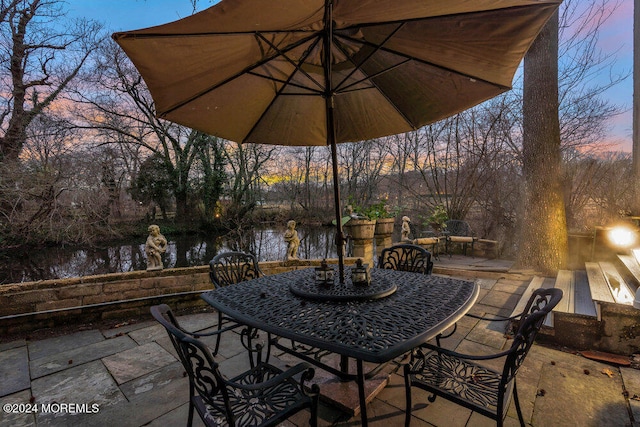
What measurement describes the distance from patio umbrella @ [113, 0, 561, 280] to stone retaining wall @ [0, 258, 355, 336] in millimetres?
2060

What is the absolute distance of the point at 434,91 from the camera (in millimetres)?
2016

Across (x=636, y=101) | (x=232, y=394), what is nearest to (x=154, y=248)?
(x=232, y=394)

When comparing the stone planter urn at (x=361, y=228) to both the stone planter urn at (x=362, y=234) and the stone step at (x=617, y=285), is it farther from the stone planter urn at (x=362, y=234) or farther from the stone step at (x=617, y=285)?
the stone step at (x=617, y=285)

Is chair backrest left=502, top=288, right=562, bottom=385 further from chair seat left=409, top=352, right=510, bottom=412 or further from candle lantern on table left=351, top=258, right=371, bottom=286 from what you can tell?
candle lantern on table left=351, top=258, right=371, bottom=286

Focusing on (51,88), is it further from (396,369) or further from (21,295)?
(396,369)

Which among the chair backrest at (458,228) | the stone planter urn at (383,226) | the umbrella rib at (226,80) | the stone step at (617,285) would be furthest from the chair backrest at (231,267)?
the chair backrest at (458,228)

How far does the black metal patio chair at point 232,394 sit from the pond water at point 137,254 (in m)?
7.34

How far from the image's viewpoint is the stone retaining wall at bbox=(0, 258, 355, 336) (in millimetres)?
2730

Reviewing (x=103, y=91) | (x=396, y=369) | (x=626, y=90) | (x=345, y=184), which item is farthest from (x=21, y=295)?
(x=345, y=184)

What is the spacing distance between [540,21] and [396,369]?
2.20 m

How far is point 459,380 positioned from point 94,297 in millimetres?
3469

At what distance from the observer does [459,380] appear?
1393 mm

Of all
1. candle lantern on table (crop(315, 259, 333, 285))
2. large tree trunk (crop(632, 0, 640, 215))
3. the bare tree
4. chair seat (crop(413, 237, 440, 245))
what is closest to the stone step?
large tree trunk (crop(632, 0, 640, 215))

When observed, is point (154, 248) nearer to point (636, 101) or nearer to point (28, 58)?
point (636, 101)
